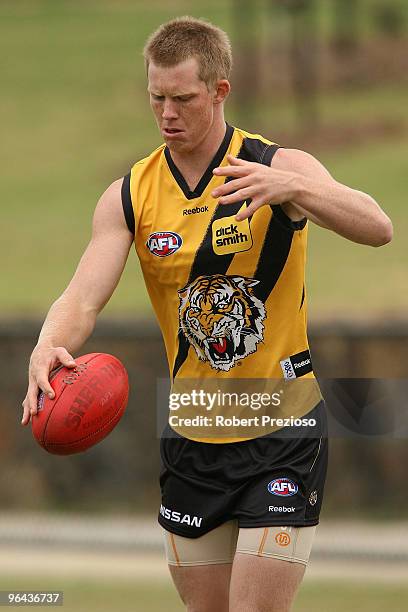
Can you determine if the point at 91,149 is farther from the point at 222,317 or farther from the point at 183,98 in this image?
the point at 183,98

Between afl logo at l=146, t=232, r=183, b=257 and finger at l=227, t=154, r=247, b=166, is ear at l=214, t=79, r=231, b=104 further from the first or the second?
afl logo at l=146, t=232, r=183, b=257

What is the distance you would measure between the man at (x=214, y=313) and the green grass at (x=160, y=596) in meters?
4.17

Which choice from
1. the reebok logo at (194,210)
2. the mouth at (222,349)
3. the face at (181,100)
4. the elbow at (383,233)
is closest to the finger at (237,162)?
the face at (181,100)

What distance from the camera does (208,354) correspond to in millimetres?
5777

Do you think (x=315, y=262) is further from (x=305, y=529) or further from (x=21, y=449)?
(x=305, y=529)

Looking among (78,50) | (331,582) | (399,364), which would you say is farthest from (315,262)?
(78,50)

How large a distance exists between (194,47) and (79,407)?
1470 mm

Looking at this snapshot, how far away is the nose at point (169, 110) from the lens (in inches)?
213

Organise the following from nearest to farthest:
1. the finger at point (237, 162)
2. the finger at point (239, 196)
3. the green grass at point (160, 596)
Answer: the finger at point (239, 196) < the finger at point (237, 162) < the green grass at point (160, 596)

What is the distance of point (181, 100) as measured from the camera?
17.8 ft

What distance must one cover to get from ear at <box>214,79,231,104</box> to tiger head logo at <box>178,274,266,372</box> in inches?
27.7

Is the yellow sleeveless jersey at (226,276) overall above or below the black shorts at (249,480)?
above

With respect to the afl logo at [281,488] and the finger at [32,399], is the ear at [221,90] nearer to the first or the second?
the finger at [32,399]

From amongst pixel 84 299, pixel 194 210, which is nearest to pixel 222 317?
pixel 194 210
